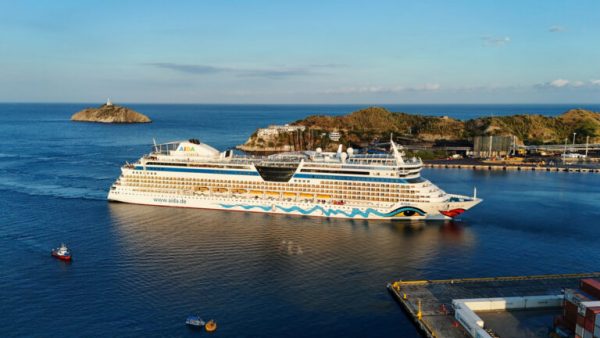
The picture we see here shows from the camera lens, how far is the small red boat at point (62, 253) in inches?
1705

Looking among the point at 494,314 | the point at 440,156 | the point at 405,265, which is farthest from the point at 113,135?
the point at 494,314

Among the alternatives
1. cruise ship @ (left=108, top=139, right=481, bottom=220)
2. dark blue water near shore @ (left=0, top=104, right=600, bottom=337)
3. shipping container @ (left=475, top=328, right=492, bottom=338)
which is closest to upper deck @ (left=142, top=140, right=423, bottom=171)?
cruise ship @ (left=108, top=139, right=481, bottom=220)

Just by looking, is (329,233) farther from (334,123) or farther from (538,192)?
(334,123)

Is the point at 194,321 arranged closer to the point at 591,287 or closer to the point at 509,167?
the point at 591,287

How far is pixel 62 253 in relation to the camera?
43.4m

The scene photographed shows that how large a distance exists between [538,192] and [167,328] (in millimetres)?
65005

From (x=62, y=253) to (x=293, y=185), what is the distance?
28.0 metres

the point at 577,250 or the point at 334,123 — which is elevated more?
the point at 334,123

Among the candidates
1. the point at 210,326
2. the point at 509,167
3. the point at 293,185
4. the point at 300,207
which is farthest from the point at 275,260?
the point at 509,167

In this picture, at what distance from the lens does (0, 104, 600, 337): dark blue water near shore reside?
1325 inches

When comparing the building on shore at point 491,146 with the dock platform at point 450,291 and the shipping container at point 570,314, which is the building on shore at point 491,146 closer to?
the dock platform at point 450,291

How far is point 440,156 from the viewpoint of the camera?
119125 mm

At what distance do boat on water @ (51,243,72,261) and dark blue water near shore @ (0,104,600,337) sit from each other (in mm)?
753

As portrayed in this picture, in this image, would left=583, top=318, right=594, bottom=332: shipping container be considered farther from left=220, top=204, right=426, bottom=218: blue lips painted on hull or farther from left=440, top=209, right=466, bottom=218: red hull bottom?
left=220, top=204, right=426, bottom=218: blue lips painted on hull
